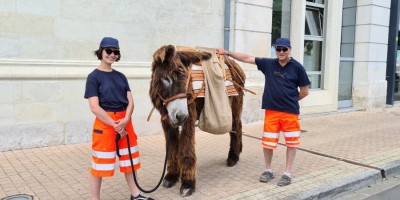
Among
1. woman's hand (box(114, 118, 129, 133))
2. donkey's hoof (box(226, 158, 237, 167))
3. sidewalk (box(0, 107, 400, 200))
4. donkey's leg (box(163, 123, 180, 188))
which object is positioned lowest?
sidewalk (box(0, 107, 400, 200))

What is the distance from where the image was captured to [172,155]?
15.2ft

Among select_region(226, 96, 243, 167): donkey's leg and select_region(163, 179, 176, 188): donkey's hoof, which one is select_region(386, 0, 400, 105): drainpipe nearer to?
select_region(226, 96, 243, 167): donkey's leg

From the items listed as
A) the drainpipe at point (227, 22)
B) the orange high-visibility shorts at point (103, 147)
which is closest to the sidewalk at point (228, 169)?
the orange high-visibility shorts at point (103, 147)

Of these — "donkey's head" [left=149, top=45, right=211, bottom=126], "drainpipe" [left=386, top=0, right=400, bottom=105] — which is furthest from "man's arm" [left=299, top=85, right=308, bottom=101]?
"drainpipe" [left=386, top=0, right=400, bottom=105]

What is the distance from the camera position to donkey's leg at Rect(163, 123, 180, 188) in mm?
4512

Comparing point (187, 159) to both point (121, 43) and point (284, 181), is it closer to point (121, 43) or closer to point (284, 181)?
point (284, 181)

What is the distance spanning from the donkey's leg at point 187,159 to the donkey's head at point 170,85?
391 millimetres

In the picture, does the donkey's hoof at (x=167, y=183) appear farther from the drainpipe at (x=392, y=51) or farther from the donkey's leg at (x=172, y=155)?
the drainpipe at (x=392, y=51)

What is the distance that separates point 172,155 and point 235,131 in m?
1.30

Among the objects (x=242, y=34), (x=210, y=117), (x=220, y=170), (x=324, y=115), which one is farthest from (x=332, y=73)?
(x=210, y=117)

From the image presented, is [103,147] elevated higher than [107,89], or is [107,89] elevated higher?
[107,89]

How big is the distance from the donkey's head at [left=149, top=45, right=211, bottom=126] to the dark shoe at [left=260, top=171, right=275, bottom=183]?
1602mm

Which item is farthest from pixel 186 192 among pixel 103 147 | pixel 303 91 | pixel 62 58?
pixel 62 58

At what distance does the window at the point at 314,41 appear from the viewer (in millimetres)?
11055
